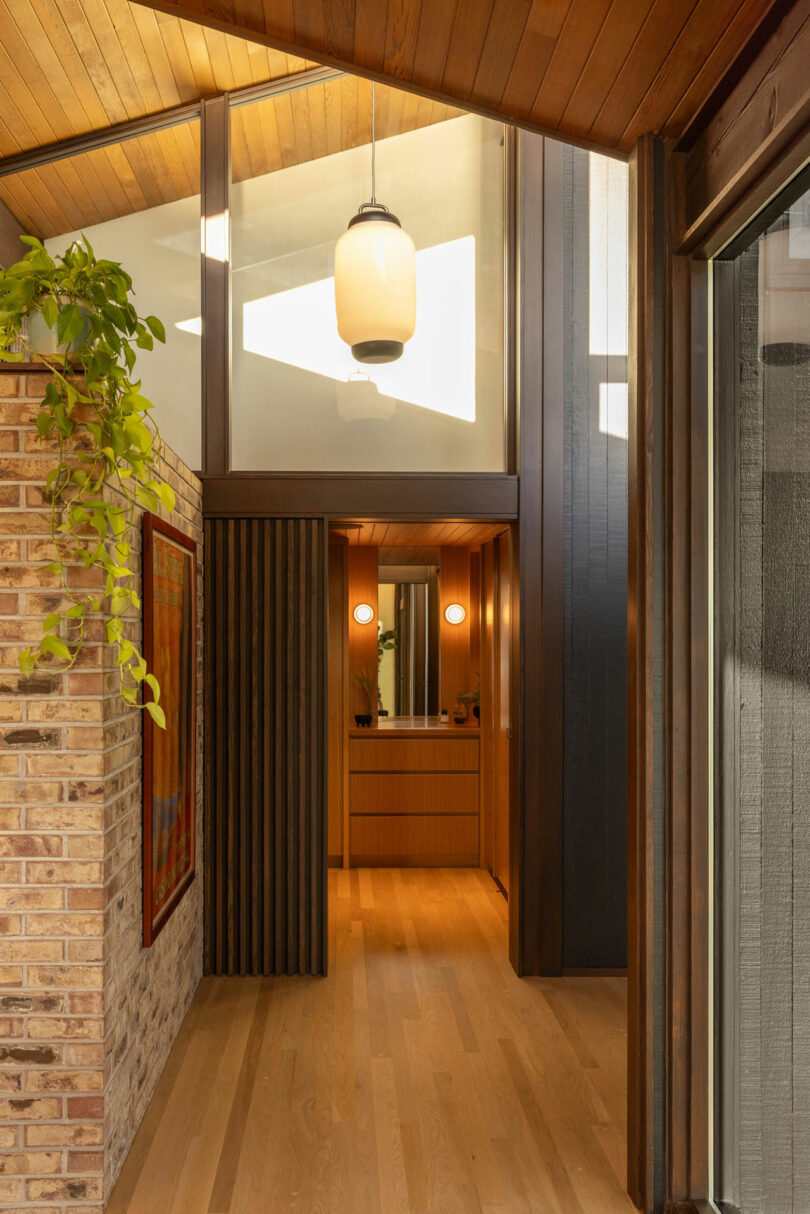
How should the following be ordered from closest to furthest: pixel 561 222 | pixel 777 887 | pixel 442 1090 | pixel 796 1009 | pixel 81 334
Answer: pixel 796 1009, pixel 777 887, pixel 81 334, pixel 442 1090, pixel 561 222

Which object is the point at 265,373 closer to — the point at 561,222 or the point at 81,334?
the point at 561,222

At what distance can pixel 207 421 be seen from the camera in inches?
161

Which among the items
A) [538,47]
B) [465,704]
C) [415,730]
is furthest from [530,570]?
[538,47]

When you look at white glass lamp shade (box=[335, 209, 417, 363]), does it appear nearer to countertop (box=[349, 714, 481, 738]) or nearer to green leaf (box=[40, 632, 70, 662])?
green leaf (box=[40, 632, 70, 662])

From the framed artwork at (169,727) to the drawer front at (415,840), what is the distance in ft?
7.45

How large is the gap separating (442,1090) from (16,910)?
1.53 m

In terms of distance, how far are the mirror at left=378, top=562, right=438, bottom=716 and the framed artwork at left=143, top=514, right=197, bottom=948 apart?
2.74 metres

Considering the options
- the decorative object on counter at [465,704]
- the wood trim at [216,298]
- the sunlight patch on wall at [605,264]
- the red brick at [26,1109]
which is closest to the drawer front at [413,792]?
the decorative object on counter at [465,704]

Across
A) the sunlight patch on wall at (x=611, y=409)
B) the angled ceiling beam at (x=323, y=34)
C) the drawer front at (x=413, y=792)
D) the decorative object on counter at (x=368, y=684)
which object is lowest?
the drawer front at (x=413, y=792)

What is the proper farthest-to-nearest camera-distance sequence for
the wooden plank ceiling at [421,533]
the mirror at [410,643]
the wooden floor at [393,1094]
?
the mirror at [410,643] → the wooden plank ceiling at [421,533] → the wooden floor at [393,1094]

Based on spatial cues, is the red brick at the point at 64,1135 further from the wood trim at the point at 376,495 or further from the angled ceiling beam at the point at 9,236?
the angled ceiling beam at the point at 9,236

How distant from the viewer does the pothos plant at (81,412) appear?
2.24 meters

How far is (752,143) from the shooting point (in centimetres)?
183

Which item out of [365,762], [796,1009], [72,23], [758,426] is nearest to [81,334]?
[758,426]
